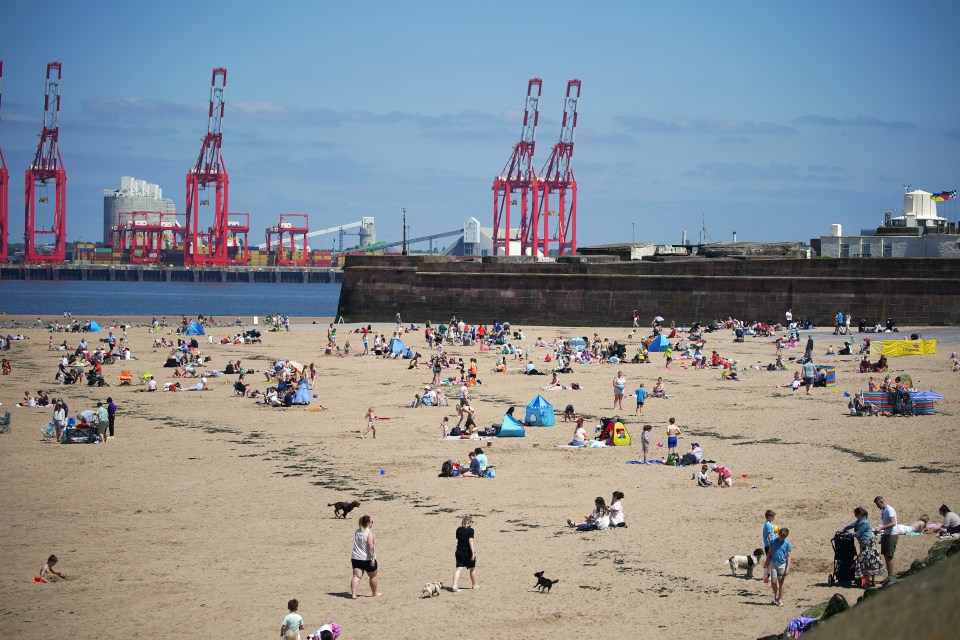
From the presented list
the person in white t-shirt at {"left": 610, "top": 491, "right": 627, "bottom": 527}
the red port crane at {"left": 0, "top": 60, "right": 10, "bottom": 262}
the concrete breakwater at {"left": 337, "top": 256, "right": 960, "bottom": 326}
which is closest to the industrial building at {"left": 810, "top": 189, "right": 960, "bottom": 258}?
the concrete breakwater at {"left": 337, "top": 256, "right": 960, "bottom": 326}

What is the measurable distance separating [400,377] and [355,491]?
37.6ft

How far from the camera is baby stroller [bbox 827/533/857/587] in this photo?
26.3 feet

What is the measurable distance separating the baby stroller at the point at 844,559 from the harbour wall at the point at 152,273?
132 meters

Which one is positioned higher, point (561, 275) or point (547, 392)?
point (561, 275)

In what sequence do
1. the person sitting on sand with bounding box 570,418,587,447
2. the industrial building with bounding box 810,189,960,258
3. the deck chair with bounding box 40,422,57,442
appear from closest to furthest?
the person sitting on sand with bounding box 570,418,587,447 → the deck chair with bounding box 40,422,57,442 → the industrial building with bounding box 810,189,960,258

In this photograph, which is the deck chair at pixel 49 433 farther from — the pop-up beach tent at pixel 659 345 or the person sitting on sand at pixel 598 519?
the pop-up beach tent at pixel 659 345

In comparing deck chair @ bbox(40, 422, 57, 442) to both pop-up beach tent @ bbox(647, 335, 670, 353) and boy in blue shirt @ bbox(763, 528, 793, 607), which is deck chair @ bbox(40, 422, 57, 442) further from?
pop-up beach tent @ bbox(647, 335, 670, 353)

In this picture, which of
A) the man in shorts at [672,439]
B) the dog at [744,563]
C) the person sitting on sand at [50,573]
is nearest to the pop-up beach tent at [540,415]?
the man in shorts at [672,439]

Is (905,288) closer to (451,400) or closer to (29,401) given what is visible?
(451,400)

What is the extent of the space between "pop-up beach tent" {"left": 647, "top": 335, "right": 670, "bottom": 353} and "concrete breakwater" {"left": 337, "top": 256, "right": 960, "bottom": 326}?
6508 millimetres

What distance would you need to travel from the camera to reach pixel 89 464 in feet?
44.9

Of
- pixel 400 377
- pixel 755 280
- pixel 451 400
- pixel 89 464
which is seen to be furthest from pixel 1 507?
pixel 755 280

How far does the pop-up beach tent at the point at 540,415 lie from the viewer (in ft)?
53.4

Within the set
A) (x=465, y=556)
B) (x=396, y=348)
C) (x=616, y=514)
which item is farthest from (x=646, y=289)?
(x=465, y=556)
